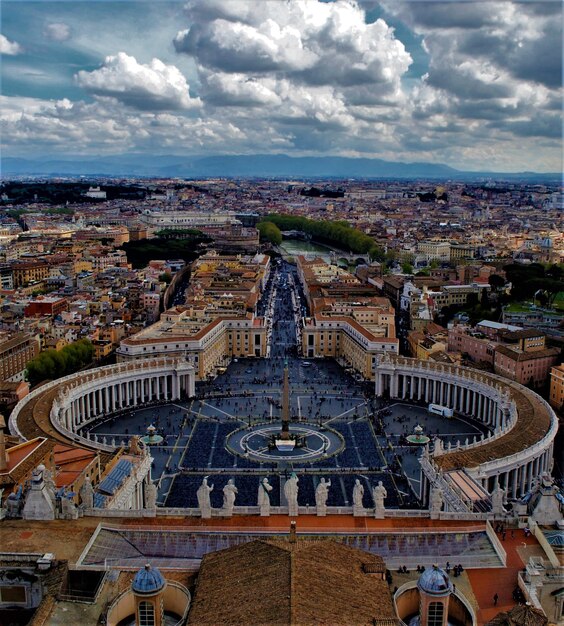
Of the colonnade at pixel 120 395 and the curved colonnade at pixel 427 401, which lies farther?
the colonnade at pixel 120 395

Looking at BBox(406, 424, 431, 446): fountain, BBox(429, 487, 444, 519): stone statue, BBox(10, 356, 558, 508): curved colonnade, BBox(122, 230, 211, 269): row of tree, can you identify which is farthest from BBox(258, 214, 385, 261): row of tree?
BBox(429, 487, 444, 519): stone statue

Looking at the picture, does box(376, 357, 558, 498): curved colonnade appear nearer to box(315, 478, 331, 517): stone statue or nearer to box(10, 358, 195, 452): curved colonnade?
box(315, 478, 331, 517): stone statue

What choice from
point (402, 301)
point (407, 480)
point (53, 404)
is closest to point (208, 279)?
point (402, 301)

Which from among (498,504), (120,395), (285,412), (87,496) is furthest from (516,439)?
(120,395)

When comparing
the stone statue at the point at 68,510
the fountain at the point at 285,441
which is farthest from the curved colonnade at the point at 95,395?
the stone statue at the point at 68,510

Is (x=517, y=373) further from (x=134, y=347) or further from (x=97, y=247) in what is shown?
(x=97, y=247)

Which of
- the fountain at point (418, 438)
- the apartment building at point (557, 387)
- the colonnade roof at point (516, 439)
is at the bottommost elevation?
the fountain at point (418, 438)

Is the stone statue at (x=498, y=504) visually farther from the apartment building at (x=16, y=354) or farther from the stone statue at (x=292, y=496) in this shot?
the apartment building at (x=16, y=354)
